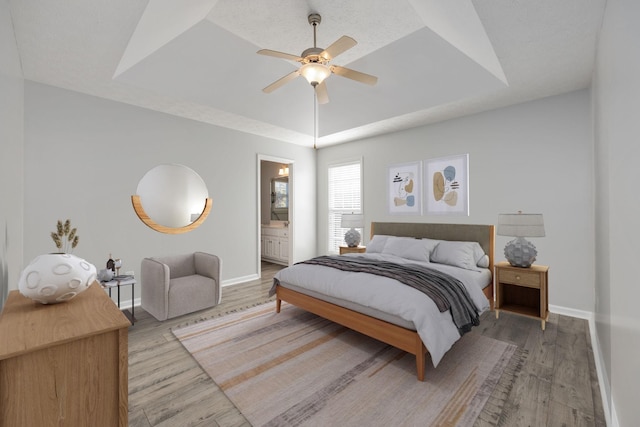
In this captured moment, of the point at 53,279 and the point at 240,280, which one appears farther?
the point at 240,280

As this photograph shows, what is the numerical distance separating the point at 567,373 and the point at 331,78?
4239mm

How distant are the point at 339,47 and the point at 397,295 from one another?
6.90 ft

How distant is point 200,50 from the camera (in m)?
3.24

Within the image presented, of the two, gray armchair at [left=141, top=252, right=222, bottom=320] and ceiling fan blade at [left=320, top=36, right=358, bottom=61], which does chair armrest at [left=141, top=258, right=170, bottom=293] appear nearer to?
gray armchair at [left=141, top=252, right=222, bottom=320]

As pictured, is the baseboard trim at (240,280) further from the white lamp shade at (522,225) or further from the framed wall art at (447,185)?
the white lamp shade at (522,225)

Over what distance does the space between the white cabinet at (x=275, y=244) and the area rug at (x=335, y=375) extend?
325 centimetres

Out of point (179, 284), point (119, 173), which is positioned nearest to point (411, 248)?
point (179, 284)

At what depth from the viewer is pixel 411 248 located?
4.00 metres

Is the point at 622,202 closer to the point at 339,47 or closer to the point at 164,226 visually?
the point at 339,47

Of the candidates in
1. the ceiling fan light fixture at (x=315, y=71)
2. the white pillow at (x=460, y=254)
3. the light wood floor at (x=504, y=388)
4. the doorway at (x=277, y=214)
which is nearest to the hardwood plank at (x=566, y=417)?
the light wood floor at (x=504, y=388)

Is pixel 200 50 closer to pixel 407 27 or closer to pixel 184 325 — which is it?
pixel 407 27

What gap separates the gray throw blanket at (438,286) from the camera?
2.43 metres

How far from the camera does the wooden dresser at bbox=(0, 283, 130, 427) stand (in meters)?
0.94

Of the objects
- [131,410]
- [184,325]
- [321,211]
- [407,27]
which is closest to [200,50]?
[407,27]
